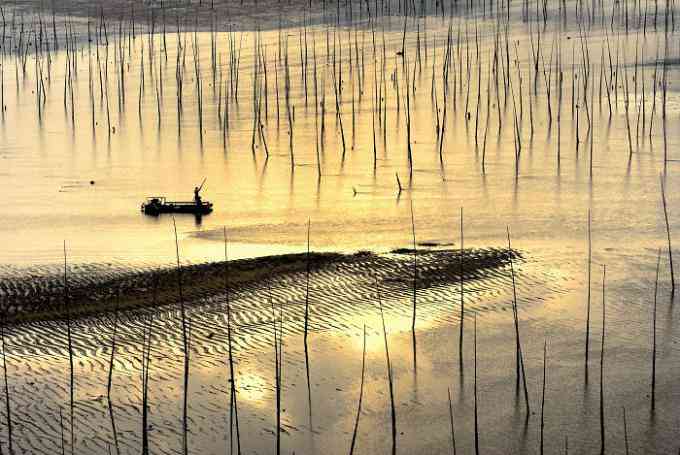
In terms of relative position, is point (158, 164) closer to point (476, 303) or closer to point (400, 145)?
point (400, 145)

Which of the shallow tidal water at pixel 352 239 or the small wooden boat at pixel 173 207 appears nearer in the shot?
the shallow tidal water at pixel 352 239

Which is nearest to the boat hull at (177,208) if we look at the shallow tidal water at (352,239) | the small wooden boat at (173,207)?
the small wooden boat at (173,207)

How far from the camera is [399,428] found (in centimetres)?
447

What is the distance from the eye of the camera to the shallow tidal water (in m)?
4.54

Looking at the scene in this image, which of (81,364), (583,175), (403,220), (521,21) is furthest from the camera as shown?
(521,21)

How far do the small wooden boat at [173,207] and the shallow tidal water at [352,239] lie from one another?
0.37 ft

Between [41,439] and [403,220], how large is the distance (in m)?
3.58

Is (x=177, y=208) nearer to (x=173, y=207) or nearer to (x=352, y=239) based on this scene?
(x=173, y=207)

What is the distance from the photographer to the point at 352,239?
7023mm

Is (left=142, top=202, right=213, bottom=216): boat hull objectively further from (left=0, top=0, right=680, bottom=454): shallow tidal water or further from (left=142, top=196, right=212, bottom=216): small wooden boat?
(left=0, top=0, right=680, bottom=454): shallow tidal water

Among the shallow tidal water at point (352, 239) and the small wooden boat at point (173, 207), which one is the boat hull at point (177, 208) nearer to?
the small wooden boat at point (173, 207)

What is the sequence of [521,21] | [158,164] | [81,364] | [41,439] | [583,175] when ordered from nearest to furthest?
→ [41,439], [81,364], [583,175], [158,164], [521,21]

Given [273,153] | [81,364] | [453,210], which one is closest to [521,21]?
[273,153]

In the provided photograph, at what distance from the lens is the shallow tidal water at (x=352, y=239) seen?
4.54 meters
